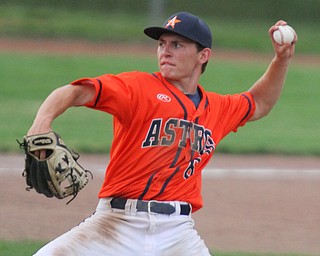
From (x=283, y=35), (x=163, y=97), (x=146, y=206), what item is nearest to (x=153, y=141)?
(x=163, y=97)

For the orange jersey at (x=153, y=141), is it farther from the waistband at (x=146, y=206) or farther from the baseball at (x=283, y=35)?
the baseball at (x=283, y=35)

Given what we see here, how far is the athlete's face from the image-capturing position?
16.1 ft

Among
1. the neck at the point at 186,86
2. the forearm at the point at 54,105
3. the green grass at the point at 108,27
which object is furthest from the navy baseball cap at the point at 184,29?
the green grass at the point at 108,27

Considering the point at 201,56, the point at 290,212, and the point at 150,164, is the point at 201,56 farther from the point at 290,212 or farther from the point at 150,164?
the point at 290,212

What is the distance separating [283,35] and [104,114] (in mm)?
8531

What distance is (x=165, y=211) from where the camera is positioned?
4707 mm

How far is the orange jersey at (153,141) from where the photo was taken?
466 centimetres

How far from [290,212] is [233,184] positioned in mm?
1137

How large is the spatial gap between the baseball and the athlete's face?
0.54m

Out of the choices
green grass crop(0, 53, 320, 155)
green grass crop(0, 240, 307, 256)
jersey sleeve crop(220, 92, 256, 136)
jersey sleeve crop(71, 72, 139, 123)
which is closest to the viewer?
jersey sleeve crop(71, 72, 139, 123)

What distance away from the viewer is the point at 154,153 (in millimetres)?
4750

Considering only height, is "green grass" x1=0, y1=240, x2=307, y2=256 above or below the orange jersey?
below

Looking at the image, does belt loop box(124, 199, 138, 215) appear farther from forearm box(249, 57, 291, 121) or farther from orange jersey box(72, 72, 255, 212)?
forearm box(249, 57, 291, 121)

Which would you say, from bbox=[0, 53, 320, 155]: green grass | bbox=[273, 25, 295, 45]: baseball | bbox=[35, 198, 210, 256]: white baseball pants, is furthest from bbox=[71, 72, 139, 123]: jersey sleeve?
bbox=[0, 53, 320, 155]: green grass
